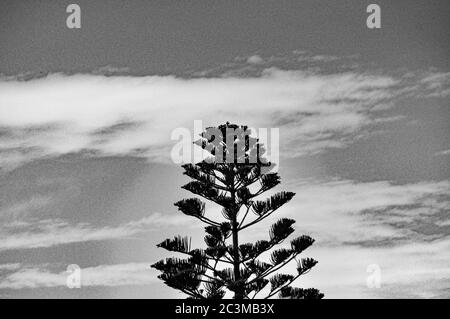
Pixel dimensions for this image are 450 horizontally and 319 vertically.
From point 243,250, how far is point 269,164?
1.69 metres
